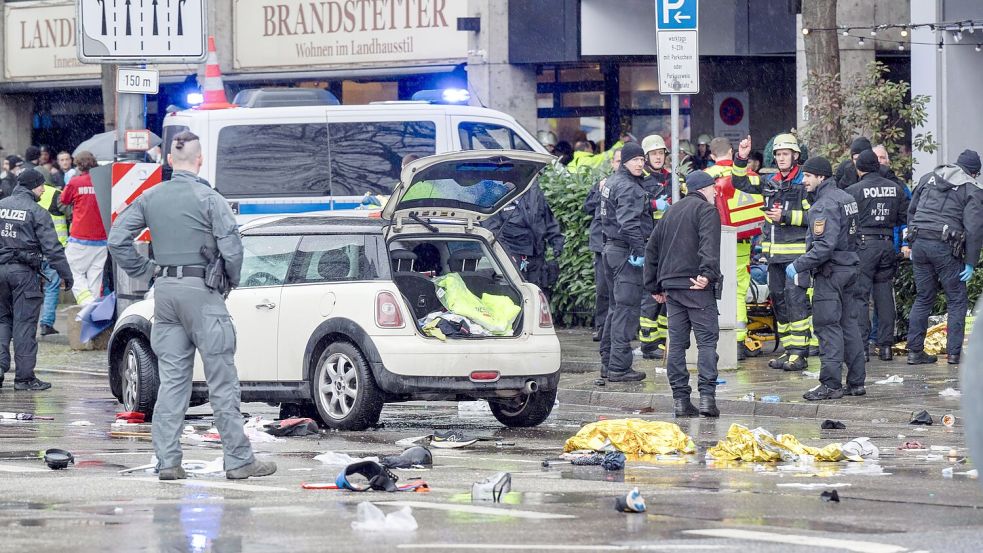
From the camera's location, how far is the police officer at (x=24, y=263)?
50.5 feet

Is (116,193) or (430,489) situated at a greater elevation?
(116,193)

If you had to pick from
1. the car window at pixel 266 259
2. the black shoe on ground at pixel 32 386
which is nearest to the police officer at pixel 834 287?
the car window at pixel 266 259

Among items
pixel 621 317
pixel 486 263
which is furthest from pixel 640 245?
pixel 486 263

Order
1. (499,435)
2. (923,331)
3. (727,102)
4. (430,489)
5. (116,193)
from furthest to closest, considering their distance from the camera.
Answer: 1. (727,102)
2. (116,193)
3. (923,331)
4. (499,435)
5. (430,489)

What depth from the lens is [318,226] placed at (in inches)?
484

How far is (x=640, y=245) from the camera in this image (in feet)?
48.2

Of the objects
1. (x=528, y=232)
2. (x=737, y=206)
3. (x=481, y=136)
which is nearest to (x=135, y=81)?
(x=481, y=136)

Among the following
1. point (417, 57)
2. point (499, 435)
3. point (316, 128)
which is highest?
point (417, 57)

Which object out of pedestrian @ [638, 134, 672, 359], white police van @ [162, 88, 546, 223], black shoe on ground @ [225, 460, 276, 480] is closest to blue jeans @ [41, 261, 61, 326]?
white police van @ [162, 88, 546, 223]

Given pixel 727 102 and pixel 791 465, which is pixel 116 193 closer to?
pixel 791 465

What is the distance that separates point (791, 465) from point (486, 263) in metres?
3.24

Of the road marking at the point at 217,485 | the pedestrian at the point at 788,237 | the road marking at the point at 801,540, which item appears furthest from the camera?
the pedestrian at the point at 788,237

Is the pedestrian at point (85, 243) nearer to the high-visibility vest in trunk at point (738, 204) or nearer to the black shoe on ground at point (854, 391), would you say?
A: the high-visibility vest in trunk at point (738, 204)

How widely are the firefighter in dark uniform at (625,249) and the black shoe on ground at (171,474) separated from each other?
20.2 feet
